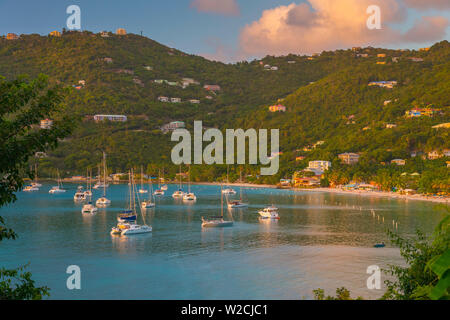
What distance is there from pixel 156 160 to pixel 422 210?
78615 mm

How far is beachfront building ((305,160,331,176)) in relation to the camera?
105231 millimetres

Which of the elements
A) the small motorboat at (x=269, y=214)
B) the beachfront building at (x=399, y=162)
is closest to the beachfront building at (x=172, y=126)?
the beachfront building at (x=399, y=162)

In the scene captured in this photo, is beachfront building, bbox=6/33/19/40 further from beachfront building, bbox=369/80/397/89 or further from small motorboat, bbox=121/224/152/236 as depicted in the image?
small motorboat, bbox=121/224/152/236

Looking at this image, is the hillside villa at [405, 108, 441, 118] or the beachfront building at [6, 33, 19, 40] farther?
the beachfront building at [6, 33, 19, 40]

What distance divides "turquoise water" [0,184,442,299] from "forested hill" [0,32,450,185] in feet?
172

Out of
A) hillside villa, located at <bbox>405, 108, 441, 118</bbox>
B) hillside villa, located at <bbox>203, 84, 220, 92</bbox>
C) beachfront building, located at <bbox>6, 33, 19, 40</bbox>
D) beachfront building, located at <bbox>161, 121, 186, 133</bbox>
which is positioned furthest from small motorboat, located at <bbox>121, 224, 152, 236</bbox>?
beachfront building, located at <bbox>6, 33, 19, 40</bbox>

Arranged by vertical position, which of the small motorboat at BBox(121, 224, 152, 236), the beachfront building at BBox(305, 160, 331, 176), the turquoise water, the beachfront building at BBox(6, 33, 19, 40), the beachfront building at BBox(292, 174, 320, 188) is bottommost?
the turquoise water

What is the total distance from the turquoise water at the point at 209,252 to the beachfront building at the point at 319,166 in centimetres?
4395

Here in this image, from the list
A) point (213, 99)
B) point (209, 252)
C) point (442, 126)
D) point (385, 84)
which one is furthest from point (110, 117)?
point (209, 252)

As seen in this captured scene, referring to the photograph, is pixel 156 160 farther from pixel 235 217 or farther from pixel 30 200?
pixel 235 217

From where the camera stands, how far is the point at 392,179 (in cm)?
8300

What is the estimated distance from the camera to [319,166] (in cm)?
10650

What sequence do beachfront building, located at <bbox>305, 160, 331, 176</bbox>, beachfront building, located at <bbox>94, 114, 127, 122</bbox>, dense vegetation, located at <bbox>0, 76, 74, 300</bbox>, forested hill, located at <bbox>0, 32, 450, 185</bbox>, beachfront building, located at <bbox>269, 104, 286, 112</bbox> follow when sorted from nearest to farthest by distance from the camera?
dense vegetation, located at <bbox>0, 76, 74, 300</bbox> → beachfront building, located at <bbox>305, 160, 331, 176</bbox> → forested hill, located at <bbox>0, 32, 450, 185</bbox> → beachfront building, located at <bbox>94, 114, 127, 122</bbox> → beachfront building, located at <bbox>269, 104, 286, 112</bbox>

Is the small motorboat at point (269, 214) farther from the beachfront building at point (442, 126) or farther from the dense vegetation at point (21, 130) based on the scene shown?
the beachfront building at point (442, 126)
